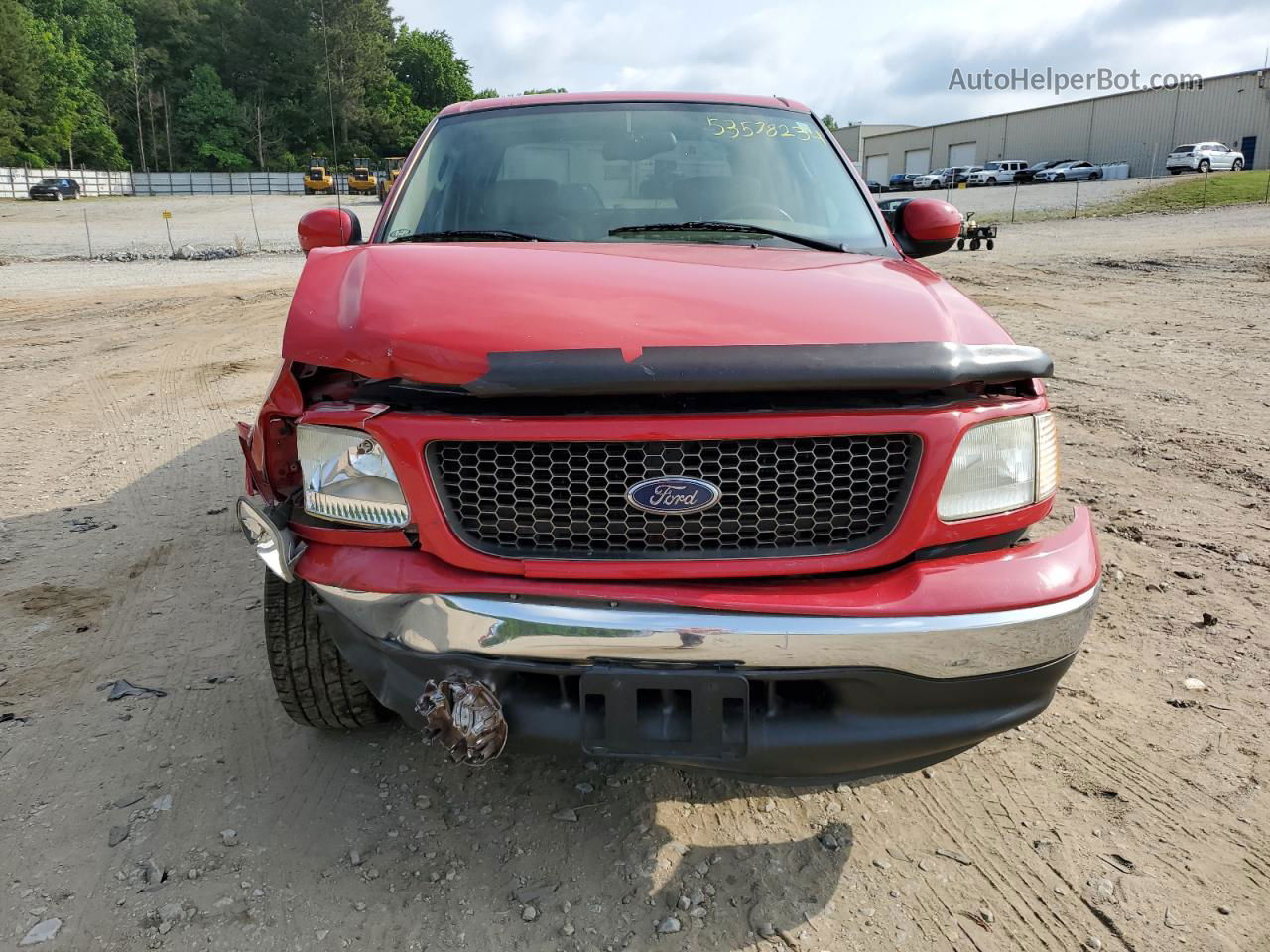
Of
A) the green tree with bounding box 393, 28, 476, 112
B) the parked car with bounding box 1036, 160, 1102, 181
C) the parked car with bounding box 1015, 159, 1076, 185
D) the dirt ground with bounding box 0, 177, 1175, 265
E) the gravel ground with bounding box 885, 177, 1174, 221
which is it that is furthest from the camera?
the green tree with bounding box 393, 28, 476, 112

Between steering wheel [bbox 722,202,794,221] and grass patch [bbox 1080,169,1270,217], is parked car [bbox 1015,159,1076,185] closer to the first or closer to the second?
grass patch [bbox 1080,169,1270,217]

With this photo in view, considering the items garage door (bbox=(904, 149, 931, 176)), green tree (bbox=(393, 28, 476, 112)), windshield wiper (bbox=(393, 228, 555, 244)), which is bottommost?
windshield wiper (bbox=(393, 228, 555, 244))

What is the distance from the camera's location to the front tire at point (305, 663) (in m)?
2.42

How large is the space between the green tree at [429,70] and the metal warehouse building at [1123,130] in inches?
2012

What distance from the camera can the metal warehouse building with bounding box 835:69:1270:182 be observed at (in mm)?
49000

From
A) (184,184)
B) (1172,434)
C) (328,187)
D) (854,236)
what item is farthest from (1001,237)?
(184,184)

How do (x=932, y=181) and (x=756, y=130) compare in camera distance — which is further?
(x=932, y=181)

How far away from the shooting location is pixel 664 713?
1853 millimetres

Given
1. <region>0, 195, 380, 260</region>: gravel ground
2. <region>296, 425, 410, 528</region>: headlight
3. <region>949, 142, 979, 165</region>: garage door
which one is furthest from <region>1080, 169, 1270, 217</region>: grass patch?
<region>949, 142, 979, 165</region>: garage door

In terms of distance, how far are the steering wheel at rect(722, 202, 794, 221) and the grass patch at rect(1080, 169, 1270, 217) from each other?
85.7 ft

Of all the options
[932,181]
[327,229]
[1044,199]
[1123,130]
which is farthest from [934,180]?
[327,229]

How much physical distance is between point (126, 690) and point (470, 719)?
180 cm

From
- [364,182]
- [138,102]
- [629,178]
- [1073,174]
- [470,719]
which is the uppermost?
[138,102]

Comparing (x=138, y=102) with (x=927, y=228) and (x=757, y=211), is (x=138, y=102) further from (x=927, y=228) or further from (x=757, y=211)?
(x=927, y=228)
